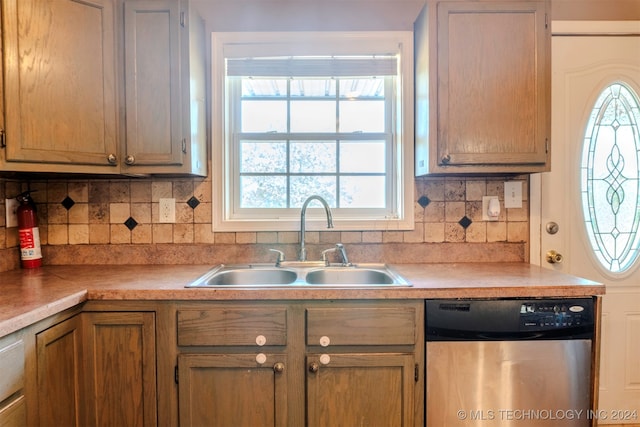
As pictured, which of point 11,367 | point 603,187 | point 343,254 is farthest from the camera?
point 603,187

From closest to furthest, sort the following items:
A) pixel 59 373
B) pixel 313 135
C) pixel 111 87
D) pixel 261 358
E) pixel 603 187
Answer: pixel 59 373 → pixel 261 358 → pixel 111 87 → pixel 603 187 → pixel 313 135

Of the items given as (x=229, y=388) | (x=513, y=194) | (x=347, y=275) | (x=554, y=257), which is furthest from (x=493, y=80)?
(x=229, y=388)

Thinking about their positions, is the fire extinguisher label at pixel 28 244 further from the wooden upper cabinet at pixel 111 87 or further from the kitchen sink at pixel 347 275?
the kitchen sink at pixel 347 275

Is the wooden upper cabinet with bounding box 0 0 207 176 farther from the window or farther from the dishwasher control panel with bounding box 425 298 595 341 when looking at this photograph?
the dishwasher control panel with bounding box 425 298 595 341

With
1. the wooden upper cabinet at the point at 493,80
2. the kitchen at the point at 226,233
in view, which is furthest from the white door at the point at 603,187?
the wooden upper cabinet at the point at 493,80

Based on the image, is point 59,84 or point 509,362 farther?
point 59,84

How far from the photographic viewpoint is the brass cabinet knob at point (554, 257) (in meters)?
1.90

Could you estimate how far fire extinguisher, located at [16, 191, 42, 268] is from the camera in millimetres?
1776

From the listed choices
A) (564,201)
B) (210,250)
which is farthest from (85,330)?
(564,201)

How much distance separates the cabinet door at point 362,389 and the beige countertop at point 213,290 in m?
0.25

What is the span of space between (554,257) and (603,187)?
0.48 m

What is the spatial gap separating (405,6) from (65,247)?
90.6 inches

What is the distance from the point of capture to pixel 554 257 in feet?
6.25

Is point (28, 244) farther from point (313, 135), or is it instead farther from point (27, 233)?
point (313, 135)
